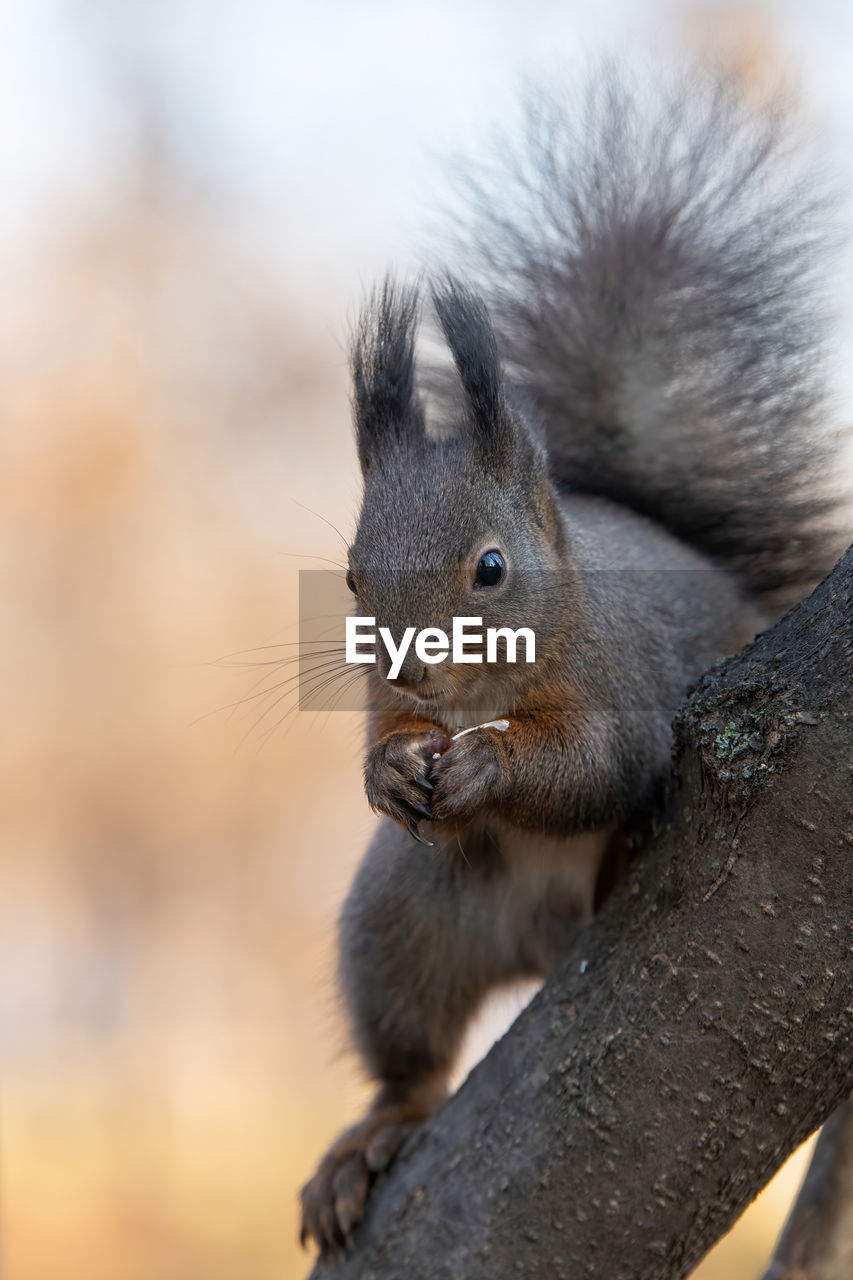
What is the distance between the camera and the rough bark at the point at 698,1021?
3.36ft

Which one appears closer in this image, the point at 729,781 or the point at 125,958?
the point at 729,781

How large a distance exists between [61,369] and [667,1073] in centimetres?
340

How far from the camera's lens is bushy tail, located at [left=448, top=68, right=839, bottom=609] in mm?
1668

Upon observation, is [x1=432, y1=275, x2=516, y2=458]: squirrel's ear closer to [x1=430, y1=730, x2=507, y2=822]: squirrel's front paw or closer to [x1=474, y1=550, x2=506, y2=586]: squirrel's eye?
[x1=474, y1=550, x2=506, y2=586]: squirrel's eye

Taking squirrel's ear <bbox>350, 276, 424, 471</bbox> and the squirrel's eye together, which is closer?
the squirrel's eye

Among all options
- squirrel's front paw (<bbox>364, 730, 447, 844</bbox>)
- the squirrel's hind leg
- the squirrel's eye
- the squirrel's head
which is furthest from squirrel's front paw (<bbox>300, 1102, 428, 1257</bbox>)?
the squirrel's eye

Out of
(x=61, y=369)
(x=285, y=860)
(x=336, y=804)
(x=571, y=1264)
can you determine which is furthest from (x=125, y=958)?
(x=571, y=1264)

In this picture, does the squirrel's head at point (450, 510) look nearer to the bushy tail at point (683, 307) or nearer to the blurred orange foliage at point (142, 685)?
the bushy tail at point (683, 307)

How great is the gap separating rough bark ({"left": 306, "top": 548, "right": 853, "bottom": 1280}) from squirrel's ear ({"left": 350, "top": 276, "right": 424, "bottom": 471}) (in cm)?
54

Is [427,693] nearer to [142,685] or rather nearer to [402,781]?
[402,781]

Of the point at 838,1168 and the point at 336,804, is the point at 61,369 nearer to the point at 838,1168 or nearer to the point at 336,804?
the point at 336,804

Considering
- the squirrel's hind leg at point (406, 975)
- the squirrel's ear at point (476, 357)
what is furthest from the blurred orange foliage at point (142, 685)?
the squirrel's ear at point (476, 357)

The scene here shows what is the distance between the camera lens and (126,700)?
3906 millimetres

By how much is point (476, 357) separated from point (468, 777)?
477mm
